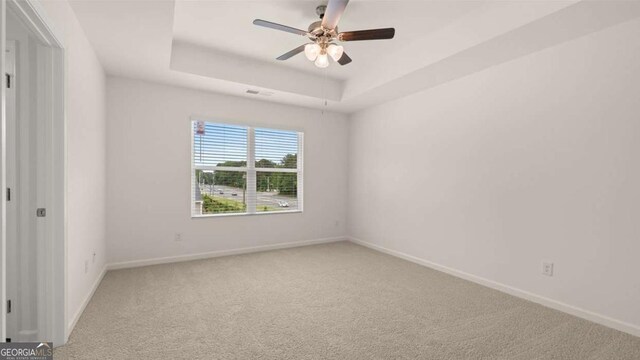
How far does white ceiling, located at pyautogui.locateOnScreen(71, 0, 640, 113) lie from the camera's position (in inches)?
96.0

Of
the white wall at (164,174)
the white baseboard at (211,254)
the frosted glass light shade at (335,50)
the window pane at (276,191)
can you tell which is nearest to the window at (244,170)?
the window pane at (276,191)

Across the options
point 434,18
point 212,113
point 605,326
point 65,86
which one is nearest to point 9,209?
point 65,86

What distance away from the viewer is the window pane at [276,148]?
4.98 m

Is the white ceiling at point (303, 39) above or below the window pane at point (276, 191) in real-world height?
above

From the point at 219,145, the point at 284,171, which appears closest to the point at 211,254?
the point at 219,145

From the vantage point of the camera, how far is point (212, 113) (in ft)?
14.7

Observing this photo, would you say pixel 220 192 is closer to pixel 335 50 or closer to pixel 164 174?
pixel 164 174

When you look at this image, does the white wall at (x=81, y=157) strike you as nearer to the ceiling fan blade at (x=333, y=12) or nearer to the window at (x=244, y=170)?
the window at (x=244, y=170)

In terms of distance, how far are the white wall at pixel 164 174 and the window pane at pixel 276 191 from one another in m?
0.19

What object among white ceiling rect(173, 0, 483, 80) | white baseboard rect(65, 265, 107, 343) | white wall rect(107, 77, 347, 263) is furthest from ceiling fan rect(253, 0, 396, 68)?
white baseboard rect(65, 265, 107, 343)

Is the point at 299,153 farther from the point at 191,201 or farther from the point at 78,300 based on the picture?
the point at 78,300

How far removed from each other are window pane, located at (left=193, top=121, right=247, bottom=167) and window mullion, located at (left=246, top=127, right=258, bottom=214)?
0.06 m

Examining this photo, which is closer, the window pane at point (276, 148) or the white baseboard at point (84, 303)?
the white baseboard at point (84, 303)

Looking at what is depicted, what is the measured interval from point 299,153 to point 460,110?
268cm
